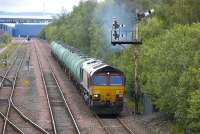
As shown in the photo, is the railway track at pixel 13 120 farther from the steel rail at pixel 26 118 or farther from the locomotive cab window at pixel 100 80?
the locomotive cab window at pixel 100 80

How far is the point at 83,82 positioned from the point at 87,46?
111 ft

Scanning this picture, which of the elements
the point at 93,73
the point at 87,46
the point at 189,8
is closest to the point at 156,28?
the point at 189,8

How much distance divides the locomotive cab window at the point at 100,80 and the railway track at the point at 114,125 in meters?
1.93

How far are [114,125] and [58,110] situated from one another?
5657 mm

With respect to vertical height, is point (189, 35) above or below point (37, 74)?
above

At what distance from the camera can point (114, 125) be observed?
26266 millimetres

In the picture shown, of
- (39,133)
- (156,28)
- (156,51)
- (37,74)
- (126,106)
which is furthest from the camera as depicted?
(37,74)

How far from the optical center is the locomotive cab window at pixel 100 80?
93.5 ft

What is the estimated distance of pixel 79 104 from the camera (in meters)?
33.1

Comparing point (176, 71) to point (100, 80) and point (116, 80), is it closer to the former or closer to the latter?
point (116, 80)

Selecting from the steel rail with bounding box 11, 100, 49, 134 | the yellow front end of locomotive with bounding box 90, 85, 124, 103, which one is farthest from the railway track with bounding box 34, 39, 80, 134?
the yellow front end of locomotive with bounding box 90, 85, 124, 103

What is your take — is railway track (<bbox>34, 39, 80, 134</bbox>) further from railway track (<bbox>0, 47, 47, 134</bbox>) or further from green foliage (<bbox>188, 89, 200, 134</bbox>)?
green foliage (<bbox>188, 89, 200, 134</bbox>)

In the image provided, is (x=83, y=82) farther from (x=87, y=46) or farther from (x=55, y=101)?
(x=87, y=46)

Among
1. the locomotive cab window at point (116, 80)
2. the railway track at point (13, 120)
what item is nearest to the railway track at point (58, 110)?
the railway track at point (13, 120)
